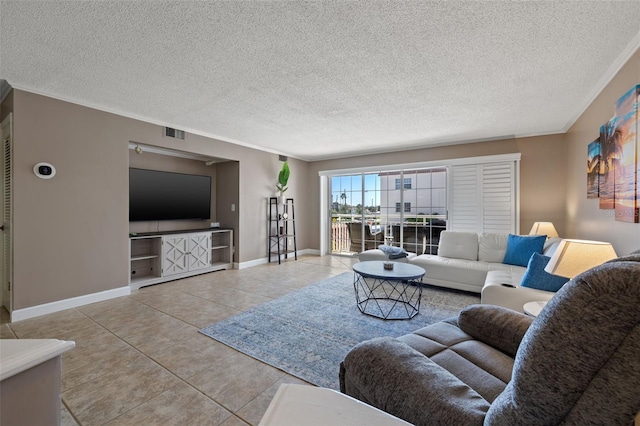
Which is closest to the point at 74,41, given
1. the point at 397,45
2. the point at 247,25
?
the point at 247,25

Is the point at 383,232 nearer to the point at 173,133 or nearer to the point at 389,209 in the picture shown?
the point at 389,209

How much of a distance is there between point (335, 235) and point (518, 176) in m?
4.07

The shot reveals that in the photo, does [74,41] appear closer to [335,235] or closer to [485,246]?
[485,246]

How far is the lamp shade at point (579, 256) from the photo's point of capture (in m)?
1.62

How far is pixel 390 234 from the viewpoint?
615cm

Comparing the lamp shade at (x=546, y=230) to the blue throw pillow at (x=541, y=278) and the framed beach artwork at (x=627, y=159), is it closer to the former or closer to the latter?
the framed beach artwork at (x=627, y=159)

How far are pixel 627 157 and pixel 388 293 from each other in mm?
2733

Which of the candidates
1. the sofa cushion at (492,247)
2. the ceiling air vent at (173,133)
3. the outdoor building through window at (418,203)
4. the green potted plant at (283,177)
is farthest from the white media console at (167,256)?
the sofa cushion at (492,247)

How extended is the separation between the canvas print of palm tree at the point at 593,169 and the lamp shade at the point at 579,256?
5.97 ft

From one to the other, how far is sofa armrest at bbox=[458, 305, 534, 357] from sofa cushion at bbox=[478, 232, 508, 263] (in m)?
2.91

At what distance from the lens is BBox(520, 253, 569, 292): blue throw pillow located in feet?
7.65

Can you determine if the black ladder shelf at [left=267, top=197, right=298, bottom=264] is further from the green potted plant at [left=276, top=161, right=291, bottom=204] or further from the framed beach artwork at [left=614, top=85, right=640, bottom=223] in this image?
the framed beach artwork at [left=614, top=85, right=640, bottom=223]

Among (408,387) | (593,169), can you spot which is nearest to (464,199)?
(593,169)

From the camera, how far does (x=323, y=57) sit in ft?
7.67
